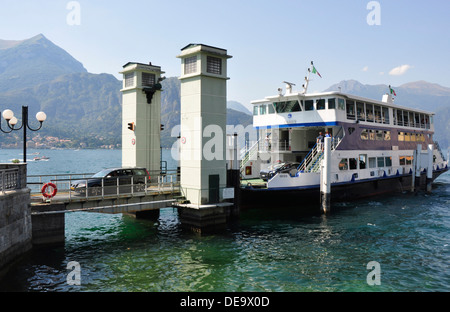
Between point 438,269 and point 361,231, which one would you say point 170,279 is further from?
point 361,231

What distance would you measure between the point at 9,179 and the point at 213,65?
461 inches

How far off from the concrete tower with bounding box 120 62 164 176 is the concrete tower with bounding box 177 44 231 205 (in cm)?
510

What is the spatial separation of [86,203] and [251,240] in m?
8.68

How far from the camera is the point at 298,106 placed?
30375mm

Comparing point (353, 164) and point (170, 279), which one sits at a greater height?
point (353, 164)

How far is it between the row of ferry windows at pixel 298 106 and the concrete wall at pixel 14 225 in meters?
21.6

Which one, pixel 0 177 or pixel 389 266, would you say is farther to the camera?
pixel 389 266

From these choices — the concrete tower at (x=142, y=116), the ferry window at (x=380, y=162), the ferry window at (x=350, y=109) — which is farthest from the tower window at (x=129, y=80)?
the ferry window at (x=380, y=162)

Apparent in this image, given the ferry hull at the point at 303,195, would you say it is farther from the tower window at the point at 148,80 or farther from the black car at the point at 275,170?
the tower window at the point at 148,80

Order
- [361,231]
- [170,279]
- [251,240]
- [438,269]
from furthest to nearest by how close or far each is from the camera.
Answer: [361,231], [251,240], [438,269], [170,279]

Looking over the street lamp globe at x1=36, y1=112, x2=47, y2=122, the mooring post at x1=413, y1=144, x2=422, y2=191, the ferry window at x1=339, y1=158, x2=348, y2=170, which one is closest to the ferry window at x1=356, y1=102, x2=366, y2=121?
the ferry window at x1=339, y1=158, x2=348, y2=170

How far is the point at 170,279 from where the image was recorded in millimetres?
13414
